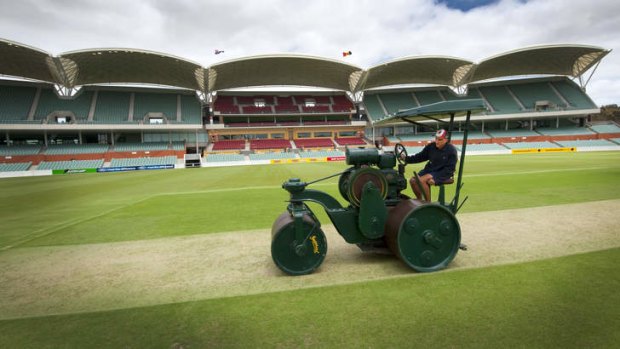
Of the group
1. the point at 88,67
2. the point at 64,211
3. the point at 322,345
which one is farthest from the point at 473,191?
the point at 88,67

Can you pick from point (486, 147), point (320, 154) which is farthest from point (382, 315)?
point (486, 147)

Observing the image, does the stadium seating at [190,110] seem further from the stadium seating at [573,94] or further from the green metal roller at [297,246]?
the stadium seating at [573,94]

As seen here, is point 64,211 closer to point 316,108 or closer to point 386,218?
point 386,218

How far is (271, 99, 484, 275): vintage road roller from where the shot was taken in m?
4.12

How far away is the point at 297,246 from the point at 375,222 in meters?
1.21

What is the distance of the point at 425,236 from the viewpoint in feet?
13.6

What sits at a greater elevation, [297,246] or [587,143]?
[587,143]

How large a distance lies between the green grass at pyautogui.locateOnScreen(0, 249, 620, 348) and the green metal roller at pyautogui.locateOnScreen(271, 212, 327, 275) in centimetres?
60

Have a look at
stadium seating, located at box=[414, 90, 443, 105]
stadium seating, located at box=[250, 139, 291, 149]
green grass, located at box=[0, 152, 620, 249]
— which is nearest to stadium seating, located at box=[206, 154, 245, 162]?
stadium seating, located at box=[250, 139, 291, 149]

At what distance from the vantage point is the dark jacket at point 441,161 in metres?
4.91

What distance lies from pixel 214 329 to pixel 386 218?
→ 8.95 feet

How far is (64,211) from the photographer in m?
10.2

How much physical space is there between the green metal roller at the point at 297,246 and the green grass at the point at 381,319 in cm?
60

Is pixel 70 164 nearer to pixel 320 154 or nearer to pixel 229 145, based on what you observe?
pixel 229 145
